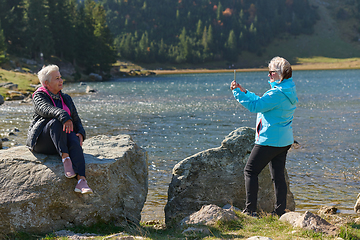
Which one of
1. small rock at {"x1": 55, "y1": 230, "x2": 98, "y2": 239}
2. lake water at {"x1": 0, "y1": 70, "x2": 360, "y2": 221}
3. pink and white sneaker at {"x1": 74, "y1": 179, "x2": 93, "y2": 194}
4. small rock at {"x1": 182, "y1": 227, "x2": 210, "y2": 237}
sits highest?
pink and white sneaker at {"x1": 74, "y1": 179, "x2": 93, "y2": 194}

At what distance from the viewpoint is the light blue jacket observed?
224 inches

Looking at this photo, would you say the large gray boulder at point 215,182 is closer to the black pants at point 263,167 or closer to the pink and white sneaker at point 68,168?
the black pants at point 263,167

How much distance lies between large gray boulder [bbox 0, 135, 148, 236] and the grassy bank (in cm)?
23

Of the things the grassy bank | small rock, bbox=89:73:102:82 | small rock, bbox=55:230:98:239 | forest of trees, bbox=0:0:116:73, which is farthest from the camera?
small rock, bbox=89:73:102:82

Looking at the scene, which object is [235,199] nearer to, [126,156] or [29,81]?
[126,156]

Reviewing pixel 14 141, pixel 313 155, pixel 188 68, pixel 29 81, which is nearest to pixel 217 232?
pixel 313 155

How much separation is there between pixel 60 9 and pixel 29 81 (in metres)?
51.5

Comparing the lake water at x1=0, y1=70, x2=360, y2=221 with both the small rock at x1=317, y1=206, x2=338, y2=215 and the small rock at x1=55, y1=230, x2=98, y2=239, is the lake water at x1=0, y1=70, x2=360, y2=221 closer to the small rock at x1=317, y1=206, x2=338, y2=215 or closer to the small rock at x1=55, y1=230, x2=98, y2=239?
the small rock at x1=317, y1=206, x2=338, y2=215

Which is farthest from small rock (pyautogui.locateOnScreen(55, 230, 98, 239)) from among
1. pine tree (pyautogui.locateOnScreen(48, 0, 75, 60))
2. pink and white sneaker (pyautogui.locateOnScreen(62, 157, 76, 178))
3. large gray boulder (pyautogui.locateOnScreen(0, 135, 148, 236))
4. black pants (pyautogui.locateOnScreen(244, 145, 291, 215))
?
pine tree (pyautogui.locateOnScreen(48, 0, 75, 60))

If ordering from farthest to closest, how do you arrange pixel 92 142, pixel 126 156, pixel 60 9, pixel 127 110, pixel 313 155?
pixel 60 9 → pixel 127 110 → pixel 313 155 → pixel 92 142 → pixel 126 156

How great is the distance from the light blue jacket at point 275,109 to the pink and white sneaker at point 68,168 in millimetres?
3170

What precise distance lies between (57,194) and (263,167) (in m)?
3.76

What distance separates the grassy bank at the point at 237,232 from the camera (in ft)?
16.7

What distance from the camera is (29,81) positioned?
50.8m
